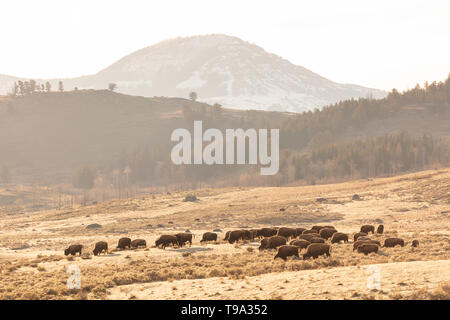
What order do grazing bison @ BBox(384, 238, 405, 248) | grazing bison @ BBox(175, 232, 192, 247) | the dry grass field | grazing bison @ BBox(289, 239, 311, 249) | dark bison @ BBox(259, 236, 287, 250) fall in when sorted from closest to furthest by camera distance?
the dry grass field, grazing bison @ BBox(289, 239, 311, 249), grazing bison @ BBox(384, 238, 405, 248), dark bison @ BBox(259, 236, 287, 250), grazing bison @ BBox(175, 232, 192, 247)

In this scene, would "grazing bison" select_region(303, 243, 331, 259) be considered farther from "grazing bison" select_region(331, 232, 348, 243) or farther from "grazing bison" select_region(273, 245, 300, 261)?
"grazing bison" select_region(331, 232, 348, 243)

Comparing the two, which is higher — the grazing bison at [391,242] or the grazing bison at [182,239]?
the grazing bison at [391,242]

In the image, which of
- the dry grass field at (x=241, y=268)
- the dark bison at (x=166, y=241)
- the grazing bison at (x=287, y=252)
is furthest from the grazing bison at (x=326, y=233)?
the dark bison at (x=166, y=241)

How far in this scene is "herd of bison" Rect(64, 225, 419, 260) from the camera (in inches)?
1197

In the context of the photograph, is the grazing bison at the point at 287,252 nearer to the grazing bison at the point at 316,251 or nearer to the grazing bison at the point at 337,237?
the grazing bison at the point at 316,251

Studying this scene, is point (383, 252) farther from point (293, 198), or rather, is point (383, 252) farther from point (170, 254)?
point (293, 198)

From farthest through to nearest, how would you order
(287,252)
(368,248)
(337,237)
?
(337,237) → (368,248) → (287,252)

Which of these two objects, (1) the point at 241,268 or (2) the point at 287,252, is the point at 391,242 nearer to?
(2) the point at 287,252

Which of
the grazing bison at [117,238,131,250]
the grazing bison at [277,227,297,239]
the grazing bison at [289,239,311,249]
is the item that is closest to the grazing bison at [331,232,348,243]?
the grazing bison at [277,227,297,239]

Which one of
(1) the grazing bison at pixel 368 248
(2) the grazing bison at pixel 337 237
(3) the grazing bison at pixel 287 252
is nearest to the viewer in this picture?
(3) the grazing bison at pixel 287 252

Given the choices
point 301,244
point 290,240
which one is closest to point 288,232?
point 290,240

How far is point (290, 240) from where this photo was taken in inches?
1604

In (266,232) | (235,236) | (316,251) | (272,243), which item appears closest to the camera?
(316,251)

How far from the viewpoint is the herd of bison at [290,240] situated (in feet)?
99.8
